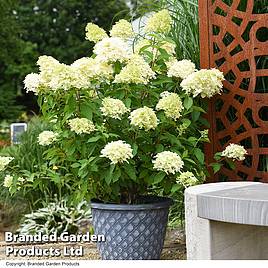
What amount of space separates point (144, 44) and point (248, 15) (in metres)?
0.61

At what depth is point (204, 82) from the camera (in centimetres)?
308

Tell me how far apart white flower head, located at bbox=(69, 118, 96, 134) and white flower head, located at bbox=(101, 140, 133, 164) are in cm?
15

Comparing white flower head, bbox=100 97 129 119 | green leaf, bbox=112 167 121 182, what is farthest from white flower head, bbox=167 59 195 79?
green leaf, bbox=112 167 121 182

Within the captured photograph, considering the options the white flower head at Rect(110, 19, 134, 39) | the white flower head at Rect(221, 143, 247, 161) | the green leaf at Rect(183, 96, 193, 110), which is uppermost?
the white flower head at Rect(110, 19, 134, 39)

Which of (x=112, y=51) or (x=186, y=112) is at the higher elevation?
(x=112, y=51)

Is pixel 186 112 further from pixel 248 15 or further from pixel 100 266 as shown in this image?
pixel 100 266

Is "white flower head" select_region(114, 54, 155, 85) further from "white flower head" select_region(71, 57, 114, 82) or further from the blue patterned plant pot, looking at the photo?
the blue patterned plant pot

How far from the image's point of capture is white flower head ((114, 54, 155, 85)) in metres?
3.02

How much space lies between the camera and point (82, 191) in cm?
319

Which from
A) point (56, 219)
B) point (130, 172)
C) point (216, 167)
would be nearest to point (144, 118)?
point (130, 172)

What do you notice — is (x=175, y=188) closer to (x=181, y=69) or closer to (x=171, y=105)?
(x=171, y=105)

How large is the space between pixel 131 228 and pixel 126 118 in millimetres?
573

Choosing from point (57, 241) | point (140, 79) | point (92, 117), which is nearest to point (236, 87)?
point (140, 79)

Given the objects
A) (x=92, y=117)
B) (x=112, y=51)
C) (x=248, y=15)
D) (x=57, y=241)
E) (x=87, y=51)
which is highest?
(x=87, y=51)
